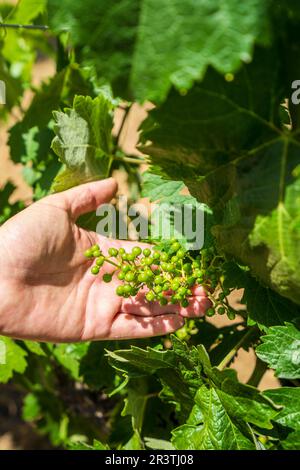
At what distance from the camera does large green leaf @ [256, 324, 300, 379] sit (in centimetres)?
142

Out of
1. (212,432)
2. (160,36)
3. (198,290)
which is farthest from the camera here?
(198,290)

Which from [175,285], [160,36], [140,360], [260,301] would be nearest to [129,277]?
[175,285]

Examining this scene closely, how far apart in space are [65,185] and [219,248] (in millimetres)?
591

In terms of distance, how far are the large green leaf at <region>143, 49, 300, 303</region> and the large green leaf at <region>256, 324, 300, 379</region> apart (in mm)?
223

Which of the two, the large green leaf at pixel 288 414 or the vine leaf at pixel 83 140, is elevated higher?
the vine leaf at pixel 83 140

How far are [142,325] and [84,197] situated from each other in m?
0.45

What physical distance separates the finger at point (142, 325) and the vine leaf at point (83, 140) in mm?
475

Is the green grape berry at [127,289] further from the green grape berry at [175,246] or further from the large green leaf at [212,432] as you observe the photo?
the large green leaf at [212,432]

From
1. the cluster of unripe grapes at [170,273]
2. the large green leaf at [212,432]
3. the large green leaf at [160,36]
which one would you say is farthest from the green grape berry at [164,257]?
the large green leaf at [160,36]

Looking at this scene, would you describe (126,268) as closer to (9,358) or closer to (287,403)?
(287,403)

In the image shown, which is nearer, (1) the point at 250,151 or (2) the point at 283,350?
(1) the point at 250,151

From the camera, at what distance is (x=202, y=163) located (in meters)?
1.22

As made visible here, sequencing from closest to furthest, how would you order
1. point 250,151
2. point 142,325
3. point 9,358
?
point 250,151, point 142,325, point 9,358

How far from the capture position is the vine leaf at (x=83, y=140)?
1.60 metres
